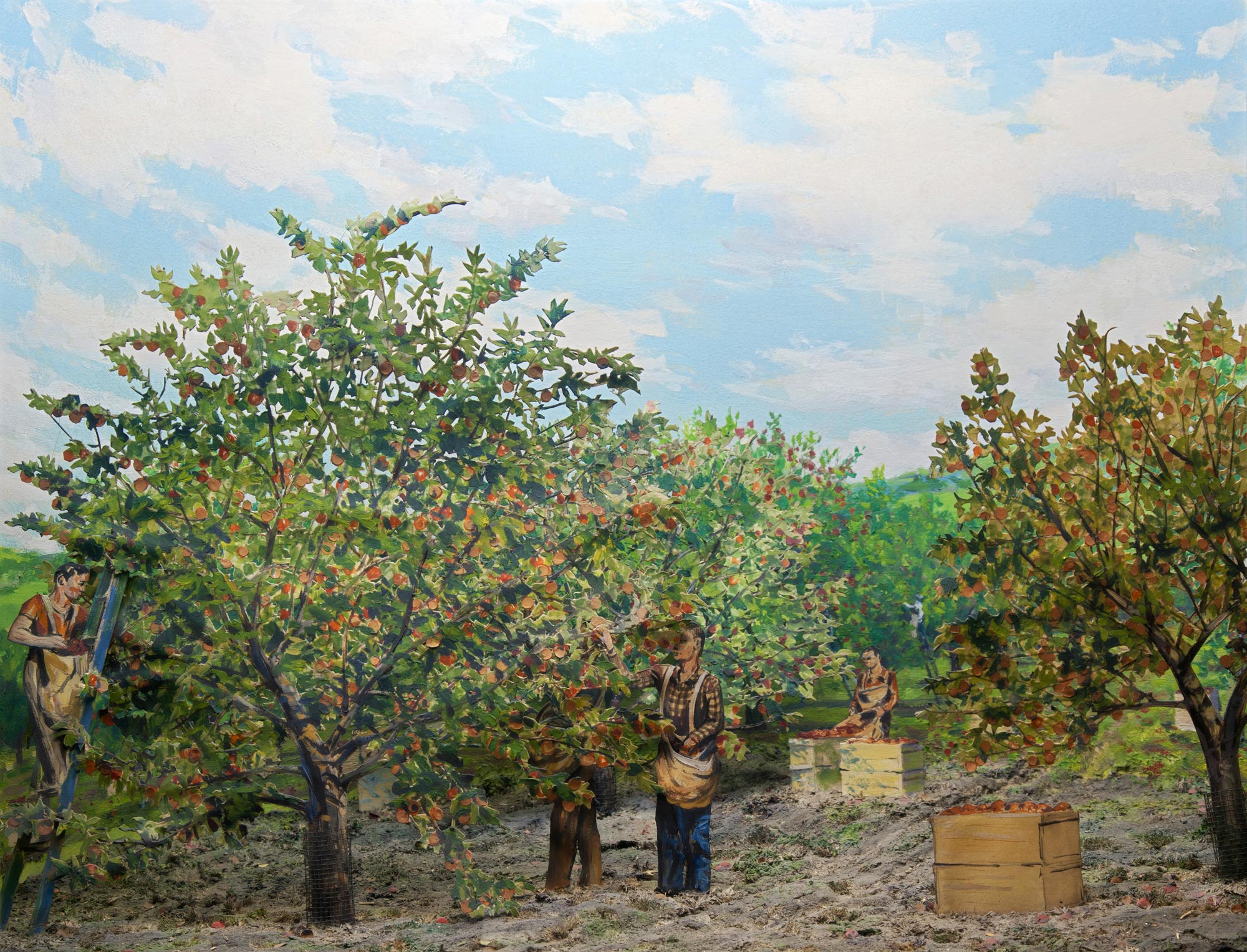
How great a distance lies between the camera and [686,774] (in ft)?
17.6

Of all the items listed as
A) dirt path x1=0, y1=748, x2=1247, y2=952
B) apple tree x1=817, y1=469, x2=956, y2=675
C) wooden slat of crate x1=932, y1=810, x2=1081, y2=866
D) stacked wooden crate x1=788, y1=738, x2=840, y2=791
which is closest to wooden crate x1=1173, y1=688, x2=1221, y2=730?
dirt path x1=0, y1=748, x2=1247, y2=952

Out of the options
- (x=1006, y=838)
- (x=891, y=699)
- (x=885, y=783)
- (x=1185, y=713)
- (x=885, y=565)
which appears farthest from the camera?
(x=885, y=565)

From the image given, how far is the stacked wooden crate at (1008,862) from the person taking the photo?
16.0ft

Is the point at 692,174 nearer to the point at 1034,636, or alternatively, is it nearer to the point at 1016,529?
the point at 1016,529

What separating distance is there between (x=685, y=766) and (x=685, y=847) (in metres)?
0.42

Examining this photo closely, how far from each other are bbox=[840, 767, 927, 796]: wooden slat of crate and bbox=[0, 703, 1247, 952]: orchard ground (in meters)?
0.10

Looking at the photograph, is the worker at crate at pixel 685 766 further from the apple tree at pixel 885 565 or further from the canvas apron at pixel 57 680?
the canvas apron at pixel 57 680

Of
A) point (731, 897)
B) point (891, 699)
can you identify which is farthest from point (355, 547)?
point (891, 699)

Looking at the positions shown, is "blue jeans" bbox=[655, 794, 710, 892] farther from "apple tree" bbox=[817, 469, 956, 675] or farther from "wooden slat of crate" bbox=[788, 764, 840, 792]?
"apple tree" bbox=[817, 469, 956, 675]

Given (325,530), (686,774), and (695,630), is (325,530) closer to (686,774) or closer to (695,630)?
(695,630)

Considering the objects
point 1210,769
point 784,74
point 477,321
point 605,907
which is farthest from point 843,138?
point 605,907

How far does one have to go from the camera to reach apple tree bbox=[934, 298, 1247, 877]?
5172 mm

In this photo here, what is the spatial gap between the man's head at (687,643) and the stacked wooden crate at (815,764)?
5.29ft

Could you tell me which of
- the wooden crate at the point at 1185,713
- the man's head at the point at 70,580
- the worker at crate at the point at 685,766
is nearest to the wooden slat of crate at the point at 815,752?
the worker at crate at the point at 685,766
